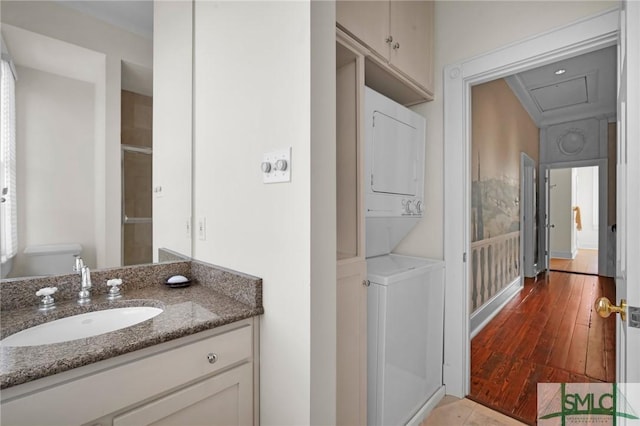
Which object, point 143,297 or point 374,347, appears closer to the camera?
point 143,297

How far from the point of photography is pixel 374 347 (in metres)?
1.52

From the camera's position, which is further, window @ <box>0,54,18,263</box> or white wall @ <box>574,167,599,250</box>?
white wall @ <box>574,167,599,250</box>

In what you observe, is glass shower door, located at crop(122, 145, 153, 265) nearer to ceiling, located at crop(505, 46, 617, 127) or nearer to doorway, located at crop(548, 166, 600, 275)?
ceiling, located at crop(505, 46, 617, 127)

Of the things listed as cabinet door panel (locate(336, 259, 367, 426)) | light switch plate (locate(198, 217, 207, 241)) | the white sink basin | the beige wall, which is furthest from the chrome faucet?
the beige wall

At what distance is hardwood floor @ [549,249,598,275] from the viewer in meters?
5.91

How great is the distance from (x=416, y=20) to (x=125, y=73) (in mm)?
1656

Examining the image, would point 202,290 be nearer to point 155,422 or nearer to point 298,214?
point 155,422

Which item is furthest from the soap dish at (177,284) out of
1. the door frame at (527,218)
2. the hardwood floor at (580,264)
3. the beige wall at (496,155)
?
the hardwood floor at (580,264)

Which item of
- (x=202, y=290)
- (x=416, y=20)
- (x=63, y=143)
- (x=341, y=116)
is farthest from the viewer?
(x=416, y=20)

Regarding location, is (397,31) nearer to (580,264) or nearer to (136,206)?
(136,206)

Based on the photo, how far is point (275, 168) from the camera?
106cm

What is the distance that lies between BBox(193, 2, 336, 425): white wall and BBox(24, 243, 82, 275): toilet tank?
602 mm

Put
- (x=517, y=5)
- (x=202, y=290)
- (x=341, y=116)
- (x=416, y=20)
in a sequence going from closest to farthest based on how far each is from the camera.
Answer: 1. (x=202, y=290)
2. (x=341, y=116)
3. (x=517, y=5)
4. (x=416, y=20)

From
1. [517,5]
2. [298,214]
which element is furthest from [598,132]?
[298,214]
